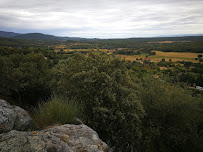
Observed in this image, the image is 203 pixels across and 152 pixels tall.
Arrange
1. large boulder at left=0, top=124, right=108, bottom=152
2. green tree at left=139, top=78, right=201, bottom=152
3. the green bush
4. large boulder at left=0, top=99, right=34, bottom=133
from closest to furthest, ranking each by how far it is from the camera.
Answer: large boulder at left=0, top=124, right=108, bottom=152 < large boulder at left=0, top=99, right=34, bottom=133 < the green bush < green tree at left=139, top=78, right=201, bottom=152

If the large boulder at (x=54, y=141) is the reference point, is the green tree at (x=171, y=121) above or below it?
below

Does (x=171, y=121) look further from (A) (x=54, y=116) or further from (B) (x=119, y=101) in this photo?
(A) (x=54, y=116)

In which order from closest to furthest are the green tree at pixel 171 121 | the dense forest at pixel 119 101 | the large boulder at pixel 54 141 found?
the large boulder at pixel 54 141
the dense forest at pixel 119 101
the green tree at pixel 171 121

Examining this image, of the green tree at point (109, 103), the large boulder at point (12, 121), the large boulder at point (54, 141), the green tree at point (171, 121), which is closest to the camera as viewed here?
the large boulder at point (54, 141)

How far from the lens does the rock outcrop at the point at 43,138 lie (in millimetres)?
3436

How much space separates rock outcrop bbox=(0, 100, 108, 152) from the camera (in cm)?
344

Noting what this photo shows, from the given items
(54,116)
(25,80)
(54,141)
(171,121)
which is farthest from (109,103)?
(25,80)

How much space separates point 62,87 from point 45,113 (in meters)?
5.45

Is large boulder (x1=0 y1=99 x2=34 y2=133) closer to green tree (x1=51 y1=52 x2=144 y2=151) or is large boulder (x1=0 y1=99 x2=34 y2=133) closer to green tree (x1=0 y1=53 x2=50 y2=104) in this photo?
green tree (x1=51 y1=52 x2=144 y2=151)

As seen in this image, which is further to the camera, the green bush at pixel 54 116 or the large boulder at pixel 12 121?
the green bush at pixel 54 116

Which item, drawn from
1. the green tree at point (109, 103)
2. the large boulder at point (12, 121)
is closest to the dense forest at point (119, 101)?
the green tree at point (109, 103)

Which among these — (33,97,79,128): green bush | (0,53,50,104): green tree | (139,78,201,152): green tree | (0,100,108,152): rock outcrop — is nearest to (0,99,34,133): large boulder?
(0,100,108,152): rock outcrop

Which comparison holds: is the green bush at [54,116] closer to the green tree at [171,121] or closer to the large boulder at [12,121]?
the large boulder at [12,121]

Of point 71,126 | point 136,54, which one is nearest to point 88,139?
point 71,126
